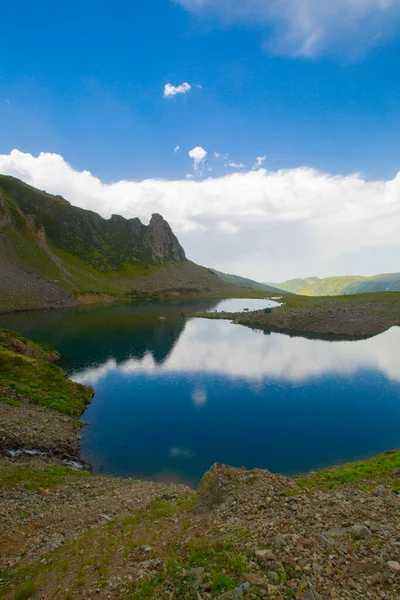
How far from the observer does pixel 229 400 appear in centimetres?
4497

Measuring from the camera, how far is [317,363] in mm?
64250

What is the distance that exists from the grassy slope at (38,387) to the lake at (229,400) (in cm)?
251

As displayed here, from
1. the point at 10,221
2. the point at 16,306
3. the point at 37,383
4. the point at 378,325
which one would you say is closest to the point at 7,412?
the point at 37,383

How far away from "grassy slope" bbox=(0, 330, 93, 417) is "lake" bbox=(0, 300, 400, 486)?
251cm

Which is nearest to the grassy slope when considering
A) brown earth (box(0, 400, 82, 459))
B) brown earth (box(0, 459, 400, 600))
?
brown earth (box(0, 400, 82, 459))

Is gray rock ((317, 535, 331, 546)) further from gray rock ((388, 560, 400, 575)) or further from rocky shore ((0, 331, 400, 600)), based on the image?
gray rock ((388, 560, 400, 575))

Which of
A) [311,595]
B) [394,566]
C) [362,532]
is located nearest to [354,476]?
[362,532]

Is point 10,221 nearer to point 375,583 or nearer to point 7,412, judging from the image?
point 7,412

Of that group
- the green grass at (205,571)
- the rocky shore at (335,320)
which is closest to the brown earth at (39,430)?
the green grass at (205,571)

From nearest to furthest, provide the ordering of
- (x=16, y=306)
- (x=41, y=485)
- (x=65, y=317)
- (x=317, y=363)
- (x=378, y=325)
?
1. (x=41, y=485)
2. (x=317, y=363)
3. (x=378, y=325)
4. (x=65, y=317)
5. (x=16, y=306)

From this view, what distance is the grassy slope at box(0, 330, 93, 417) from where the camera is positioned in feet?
119

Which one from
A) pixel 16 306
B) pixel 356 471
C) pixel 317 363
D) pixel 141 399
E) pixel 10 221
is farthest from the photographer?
pixel 10 221

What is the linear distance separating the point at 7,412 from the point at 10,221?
18838cm

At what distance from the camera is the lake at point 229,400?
3077 cm
